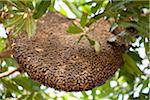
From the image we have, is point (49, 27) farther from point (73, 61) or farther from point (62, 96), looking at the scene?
point (62, 96)

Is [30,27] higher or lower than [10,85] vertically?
higher

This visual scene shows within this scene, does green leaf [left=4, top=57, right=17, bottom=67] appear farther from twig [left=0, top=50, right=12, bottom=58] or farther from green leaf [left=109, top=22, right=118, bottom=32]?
green leaf [left=109, top=22, right=118, bottom=32]

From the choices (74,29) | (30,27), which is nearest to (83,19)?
(74,29)

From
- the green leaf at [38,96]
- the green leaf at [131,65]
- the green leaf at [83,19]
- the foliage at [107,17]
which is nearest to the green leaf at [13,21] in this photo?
the foliage at [107,17]

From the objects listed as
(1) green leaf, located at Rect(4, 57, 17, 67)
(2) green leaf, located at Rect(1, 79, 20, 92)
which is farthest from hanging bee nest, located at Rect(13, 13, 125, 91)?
(2) green leaf, located at Rect(1, 79, 20, 92)

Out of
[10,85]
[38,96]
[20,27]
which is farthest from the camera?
[38,96]

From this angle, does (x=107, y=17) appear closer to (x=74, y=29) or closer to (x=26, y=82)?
(x=74, y=29)

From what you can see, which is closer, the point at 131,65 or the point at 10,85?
the point at 131,65

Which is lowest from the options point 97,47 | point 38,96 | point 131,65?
point 38,96

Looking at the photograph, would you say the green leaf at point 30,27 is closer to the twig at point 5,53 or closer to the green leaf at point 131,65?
the twig at point 5,53
